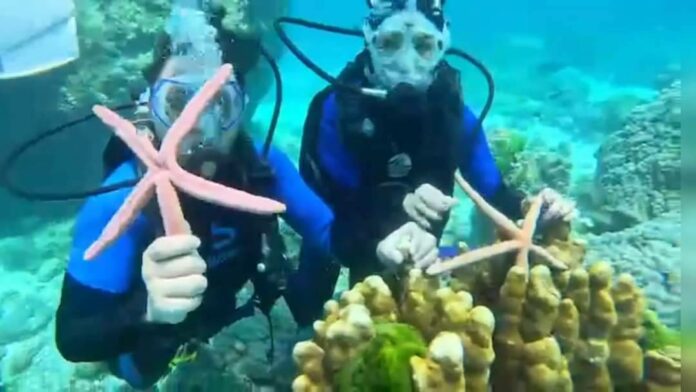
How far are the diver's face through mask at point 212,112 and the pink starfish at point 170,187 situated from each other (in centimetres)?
24

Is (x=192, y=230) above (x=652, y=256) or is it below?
below

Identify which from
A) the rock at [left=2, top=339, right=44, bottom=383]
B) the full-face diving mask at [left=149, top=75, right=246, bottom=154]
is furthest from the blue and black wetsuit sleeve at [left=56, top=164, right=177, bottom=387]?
the rock at [left=2, top=339, right=44, bottom=383]

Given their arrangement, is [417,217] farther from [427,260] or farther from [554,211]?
[554,211]

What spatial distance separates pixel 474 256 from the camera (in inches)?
87.5

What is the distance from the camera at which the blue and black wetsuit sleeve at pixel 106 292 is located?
2457mm

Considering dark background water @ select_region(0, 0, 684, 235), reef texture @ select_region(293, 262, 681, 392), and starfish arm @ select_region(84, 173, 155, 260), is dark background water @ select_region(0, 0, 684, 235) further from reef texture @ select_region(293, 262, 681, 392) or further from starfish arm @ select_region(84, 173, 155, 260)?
starfish arm @ select_region(84, 173, 155, 260)

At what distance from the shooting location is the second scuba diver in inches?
95.5

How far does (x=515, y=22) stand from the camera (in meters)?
31.6

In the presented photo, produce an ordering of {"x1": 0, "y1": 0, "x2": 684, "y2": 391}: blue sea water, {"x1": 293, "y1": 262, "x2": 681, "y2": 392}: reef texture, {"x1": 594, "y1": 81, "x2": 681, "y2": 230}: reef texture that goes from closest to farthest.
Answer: {"x1": 293, "y1": 262, "x2": 681, "y2": 392}: reef texture → {"x1": 0, "y1": 0, "x2": 684, "y2": 391}: blue sea water → {"x1": 594, "y1": 81, "x2": 681, "y2": 230}: reef texture

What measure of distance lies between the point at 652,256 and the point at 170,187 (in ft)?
8.29

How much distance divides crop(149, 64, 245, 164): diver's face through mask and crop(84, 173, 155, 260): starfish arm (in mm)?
416

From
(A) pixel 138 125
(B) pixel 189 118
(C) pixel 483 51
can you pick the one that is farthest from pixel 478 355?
(C) pixel 483 51

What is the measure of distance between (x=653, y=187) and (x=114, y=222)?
437 cm

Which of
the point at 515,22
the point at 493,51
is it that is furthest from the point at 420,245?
the point at 515,22
